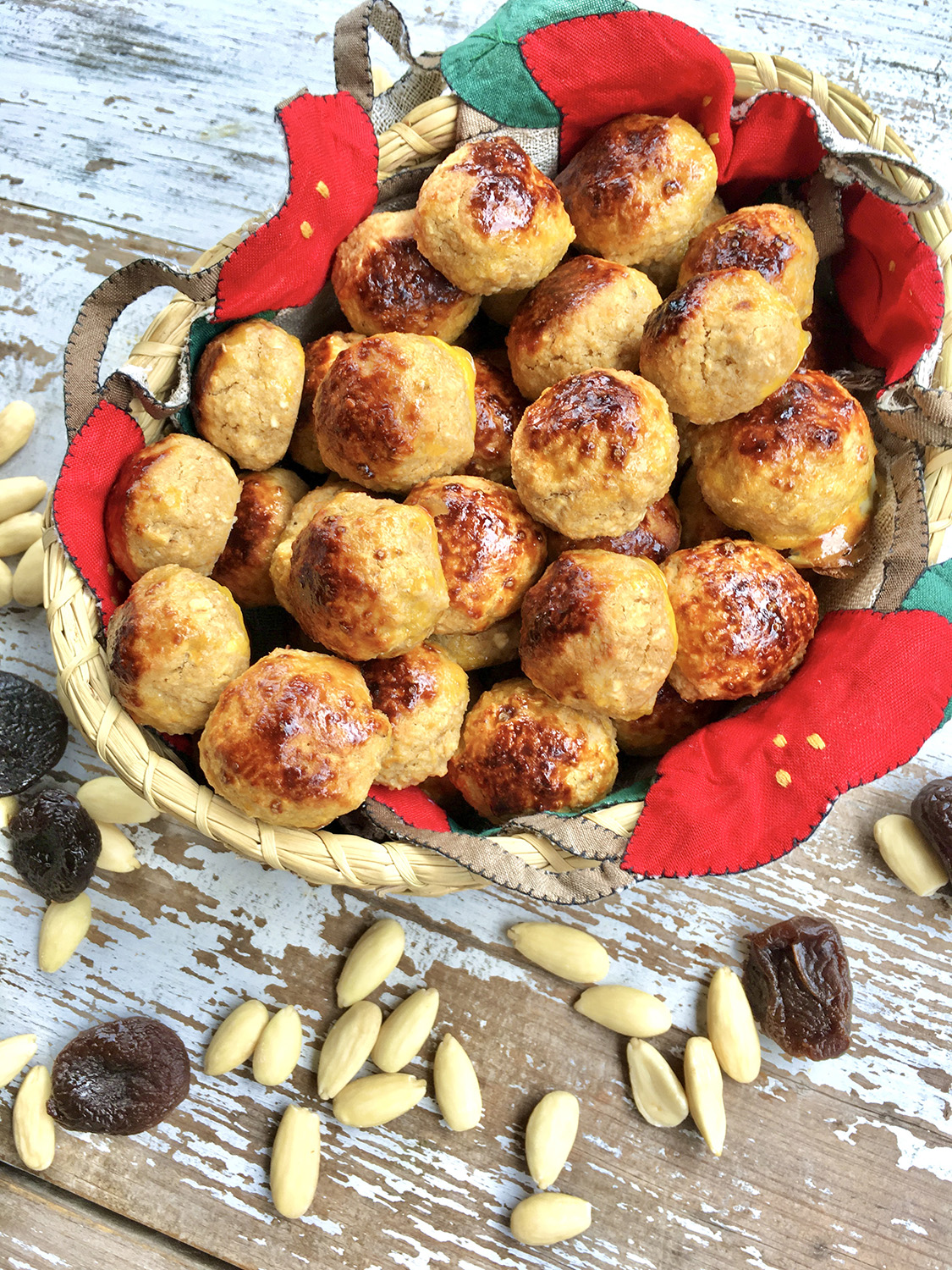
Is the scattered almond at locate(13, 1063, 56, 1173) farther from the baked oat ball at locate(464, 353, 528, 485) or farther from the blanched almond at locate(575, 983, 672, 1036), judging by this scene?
the baked oat ball at locate(464, 353, 528, 485)

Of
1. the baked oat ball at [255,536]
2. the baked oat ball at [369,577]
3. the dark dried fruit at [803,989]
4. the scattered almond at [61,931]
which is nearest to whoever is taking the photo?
the baked oat ball at [369,577]

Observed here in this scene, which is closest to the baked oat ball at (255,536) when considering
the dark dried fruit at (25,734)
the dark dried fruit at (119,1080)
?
the dark dried fruit at (25,734)

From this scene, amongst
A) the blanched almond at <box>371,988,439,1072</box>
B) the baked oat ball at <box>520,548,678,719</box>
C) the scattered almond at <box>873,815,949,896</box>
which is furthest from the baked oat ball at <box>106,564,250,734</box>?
the scattered almond at <box>873,815,949,896</box>

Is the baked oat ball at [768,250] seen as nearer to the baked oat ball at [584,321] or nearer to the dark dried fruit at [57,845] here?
the baked oat ball at [584,321]

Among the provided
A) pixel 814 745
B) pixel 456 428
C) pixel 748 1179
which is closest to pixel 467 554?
pixel 456 428

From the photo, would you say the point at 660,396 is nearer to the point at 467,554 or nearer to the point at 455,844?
the point at 467,554
